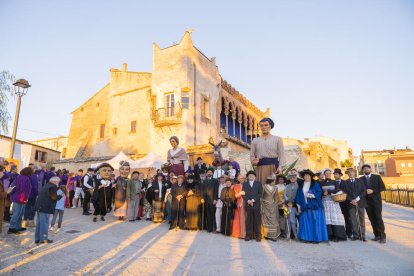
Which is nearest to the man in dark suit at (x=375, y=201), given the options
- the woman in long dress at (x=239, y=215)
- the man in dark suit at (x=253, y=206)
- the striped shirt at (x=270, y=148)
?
the man in dark suit at (x=253, y=206)

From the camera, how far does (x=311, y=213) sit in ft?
23.0

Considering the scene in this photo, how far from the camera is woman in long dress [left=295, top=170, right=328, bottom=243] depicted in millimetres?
6824

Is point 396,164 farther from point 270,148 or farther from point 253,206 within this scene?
point 270,148

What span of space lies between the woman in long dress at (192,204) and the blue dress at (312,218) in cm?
295

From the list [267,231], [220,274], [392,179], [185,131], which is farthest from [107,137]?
[392,179]

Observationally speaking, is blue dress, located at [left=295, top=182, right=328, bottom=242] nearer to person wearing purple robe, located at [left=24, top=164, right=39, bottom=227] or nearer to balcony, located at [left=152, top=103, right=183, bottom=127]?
person wearing purple robe, located at [left=24, top=164, right=39, bottom=227]

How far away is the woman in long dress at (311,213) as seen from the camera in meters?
6.82

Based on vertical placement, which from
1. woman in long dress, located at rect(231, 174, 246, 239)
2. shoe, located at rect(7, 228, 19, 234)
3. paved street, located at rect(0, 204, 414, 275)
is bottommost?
paved street, located at rect(0, 204, 414, 275)

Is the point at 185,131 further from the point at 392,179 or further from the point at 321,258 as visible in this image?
the point at 392,179

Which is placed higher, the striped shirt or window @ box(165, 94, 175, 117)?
window @ box(165, 94, 175, 117)

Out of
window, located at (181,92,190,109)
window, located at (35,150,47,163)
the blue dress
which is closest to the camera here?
the blue dress

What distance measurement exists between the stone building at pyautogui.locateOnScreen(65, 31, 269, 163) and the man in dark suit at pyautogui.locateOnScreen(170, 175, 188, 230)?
9.88m

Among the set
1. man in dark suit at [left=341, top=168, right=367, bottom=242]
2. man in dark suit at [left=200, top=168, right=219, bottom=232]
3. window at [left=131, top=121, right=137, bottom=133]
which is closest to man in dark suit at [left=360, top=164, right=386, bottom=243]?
man in dark suit at [left=341, top=168, right=367, bottom=242]

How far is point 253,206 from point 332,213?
2058 millimetres
